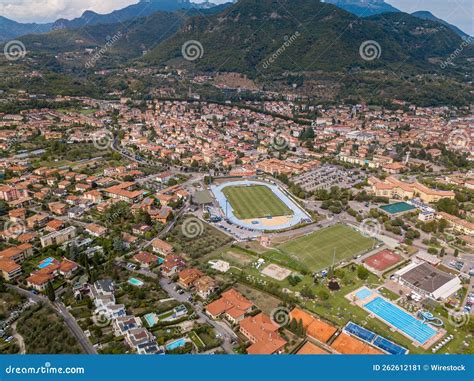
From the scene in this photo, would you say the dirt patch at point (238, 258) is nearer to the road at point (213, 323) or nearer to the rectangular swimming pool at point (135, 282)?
the road at point (213, 323)

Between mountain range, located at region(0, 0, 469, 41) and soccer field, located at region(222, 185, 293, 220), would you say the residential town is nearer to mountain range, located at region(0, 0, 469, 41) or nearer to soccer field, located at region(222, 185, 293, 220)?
soccer field, located at region(222, 185, 293, 220)

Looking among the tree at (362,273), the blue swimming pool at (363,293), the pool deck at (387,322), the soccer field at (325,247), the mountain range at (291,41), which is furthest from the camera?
the mountain range at (291,41)

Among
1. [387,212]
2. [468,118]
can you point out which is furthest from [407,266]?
[468,118]

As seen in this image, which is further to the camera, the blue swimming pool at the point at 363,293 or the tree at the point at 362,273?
the tree at the point at 362,273

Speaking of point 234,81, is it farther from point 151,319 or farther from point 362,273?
point 151,319

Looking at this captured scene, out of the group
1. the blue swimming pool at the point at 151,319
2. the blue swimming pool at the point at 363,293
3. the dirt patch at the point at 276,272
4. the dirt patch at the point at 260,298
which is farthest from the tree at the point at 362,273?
the blue swimming pool at the point at 151,319

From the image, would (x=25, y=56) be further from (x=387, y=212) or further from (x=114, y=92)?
(x=387, y=212)

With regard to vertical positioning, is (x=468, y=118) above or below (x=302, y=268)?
above

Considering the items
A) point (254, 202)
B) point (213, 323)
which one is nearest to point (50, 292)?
point (213, 323)

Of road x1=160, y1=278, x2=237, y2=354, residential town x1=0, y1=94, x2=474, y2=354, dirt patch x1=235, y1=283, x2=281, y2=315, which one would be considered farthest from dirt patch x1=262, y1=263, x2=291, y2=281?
road x1=160, y1=278, x2=237, y2=354
